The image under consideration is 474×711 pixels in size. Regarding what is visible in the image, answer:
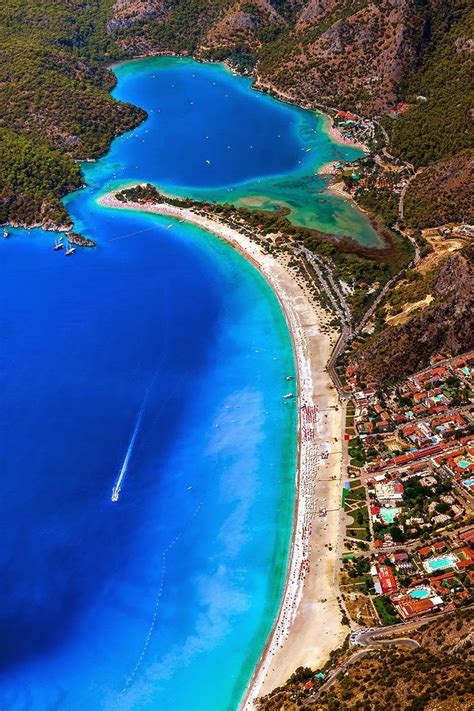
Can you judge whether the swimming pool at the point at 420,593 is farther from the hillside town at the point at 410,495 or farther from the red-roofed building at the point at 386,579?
the red-roofed building at the point at 386,579

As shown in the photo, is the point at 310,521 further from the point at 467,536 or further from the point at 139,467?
the point at 139,467

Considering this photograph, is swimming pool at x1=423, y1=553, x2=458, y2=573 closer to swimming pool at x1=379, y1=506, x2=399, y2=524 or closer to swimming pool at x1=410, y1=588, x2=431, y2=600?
swimming pool at x1=410, y1=588, x2=431, y2=600

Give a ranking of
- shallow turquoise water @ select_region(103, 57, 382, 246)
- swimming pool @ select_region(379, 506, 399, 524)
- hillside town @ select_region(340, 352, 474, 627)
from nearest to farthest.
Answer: hillside town @ select_region(340, 352, 474, 627)
swimming pool @ select_region(379, 506, 399, 524)
shallow turquoise water @ select_region(103, 57, 382, 246)

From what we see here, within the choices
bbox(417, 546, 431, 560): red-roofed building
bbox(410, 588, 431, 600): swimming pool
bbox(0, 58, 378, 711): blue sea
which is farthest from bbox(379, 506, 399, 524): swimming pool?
bbox(0, 58, 378, 711): blue sea

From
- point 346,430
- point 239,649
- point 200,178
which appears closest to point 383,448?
point 346,430

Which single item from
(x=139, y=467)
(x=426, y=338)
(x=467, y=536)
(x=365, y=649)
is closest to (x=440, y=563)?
(x=467, y=536)

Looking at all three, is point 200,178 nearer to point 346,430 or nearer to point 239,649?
point 346,430

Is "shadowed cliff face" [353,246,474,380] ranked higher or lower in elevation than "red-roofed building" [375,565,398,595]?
higher
